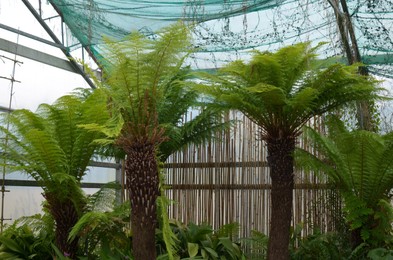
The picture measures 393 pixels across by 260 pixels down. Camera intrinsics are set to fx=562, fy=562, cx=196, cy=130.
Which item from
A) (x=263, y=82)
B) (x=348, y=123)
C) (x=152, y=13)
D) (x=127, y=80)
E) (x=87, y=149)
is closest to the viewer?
(x=127, y=80)

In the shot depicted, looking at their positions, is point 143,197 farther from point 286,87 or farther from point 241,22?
point 241,22

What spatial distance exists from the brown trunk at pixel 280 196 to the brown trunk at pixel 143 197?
1093 millimetres

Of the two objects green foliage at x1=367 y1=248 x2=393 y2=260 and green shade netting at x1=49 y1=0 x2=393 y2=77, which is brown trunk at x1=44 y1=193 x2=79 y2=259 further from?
green foliage at x1=367 y1=248 x2=393 y2=260

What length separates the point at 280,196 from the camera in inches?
181

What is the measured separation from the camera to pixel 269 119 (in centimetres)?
477

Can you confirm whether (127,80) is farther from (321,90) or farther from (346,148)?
(346,148)

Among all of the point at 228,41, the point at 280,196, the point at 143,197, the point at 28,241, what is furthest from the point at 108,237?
the point at 228,41

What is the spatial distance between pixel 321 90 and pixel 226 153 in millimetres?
2028

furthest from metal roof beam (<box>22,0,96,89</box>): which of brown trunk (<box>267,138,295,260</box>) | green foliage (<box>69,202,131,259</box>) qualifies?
brown trunk (<box>267,138,295,260</box>)

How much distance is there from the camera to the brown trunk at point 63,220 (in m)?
4.81

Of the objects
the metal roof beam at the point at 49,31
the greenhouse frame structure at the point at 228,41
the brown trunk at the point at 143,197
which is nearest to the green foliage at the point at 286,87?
the greenhouse frame structure at the point at 228,41

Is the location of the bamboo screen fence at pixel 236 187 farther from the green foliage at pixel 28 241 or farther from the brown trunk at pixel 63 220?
the brown trunk at pixel 63 220

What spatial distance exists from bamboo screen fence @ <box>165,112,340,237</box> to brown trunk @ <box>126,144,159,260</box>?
7.33 feet

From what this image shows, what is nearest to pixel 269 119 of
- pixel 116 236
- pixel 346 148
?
pixel 346 148
